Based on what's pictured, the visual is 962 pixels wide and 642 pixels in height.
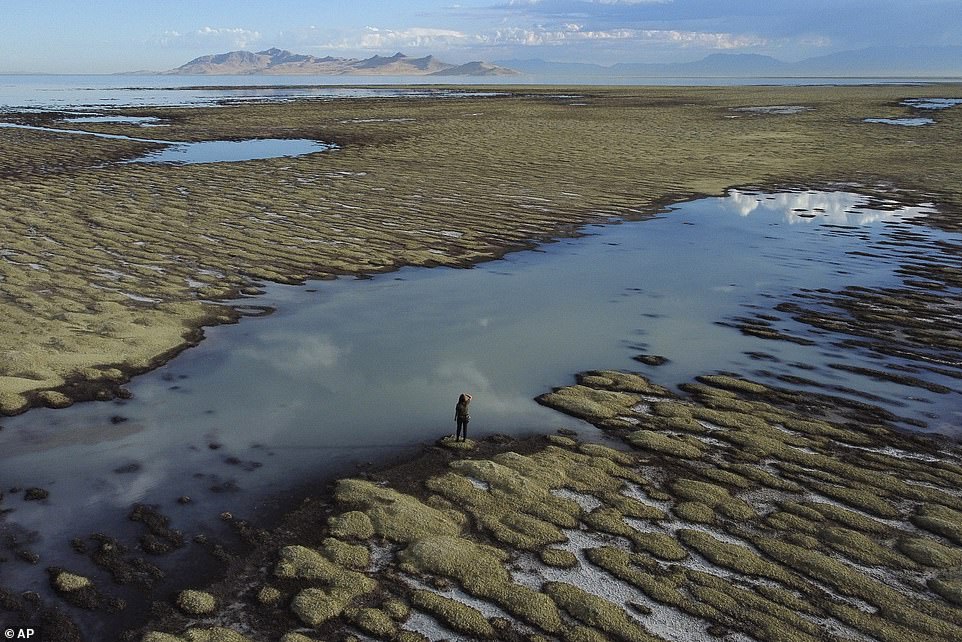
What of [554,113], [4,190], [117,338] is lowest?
[117,338]

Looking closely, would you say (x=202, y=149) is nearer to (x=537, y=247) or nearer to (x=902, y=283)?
(x=537, y=247)

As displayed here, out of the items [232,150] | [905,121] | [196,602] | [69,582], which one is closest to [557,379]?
[196,602]

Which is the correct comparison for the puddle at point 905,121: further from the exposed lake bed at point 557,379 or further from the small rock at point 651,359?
the small rock at point 651,359

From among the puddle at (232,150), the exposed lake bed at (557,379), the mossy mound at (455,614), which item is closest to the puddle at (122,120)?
the puddle at (232,150)

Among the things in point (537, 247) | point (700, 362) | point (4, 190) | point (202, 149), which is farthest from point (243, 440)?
point (202, 149)

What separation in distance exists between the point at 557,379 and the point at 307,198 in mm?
32565

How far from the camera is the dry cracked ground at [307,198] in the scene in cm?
2519

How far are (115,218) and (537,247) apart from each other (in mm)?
26081

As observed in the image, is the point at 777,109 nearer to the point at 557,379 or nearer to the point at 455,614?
the point at 557,379

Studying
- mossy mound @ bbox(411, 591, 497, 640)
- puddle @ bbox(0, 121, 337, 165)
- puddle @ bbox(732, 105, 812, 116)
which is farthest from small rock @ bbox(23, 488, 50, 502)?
puddle @ bbox(732, 105, 812, 116)

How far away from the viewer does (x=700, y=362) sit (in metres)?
23.6

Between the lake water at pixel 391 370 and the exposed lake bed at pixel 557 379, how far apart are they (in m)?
0.10

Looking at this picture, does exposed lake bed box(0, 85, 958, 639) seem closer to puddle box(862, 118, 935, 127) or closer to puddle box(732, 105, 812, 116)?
puddle box(862, 118, 935, 127)

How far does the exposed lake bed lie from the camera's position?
561 inches
